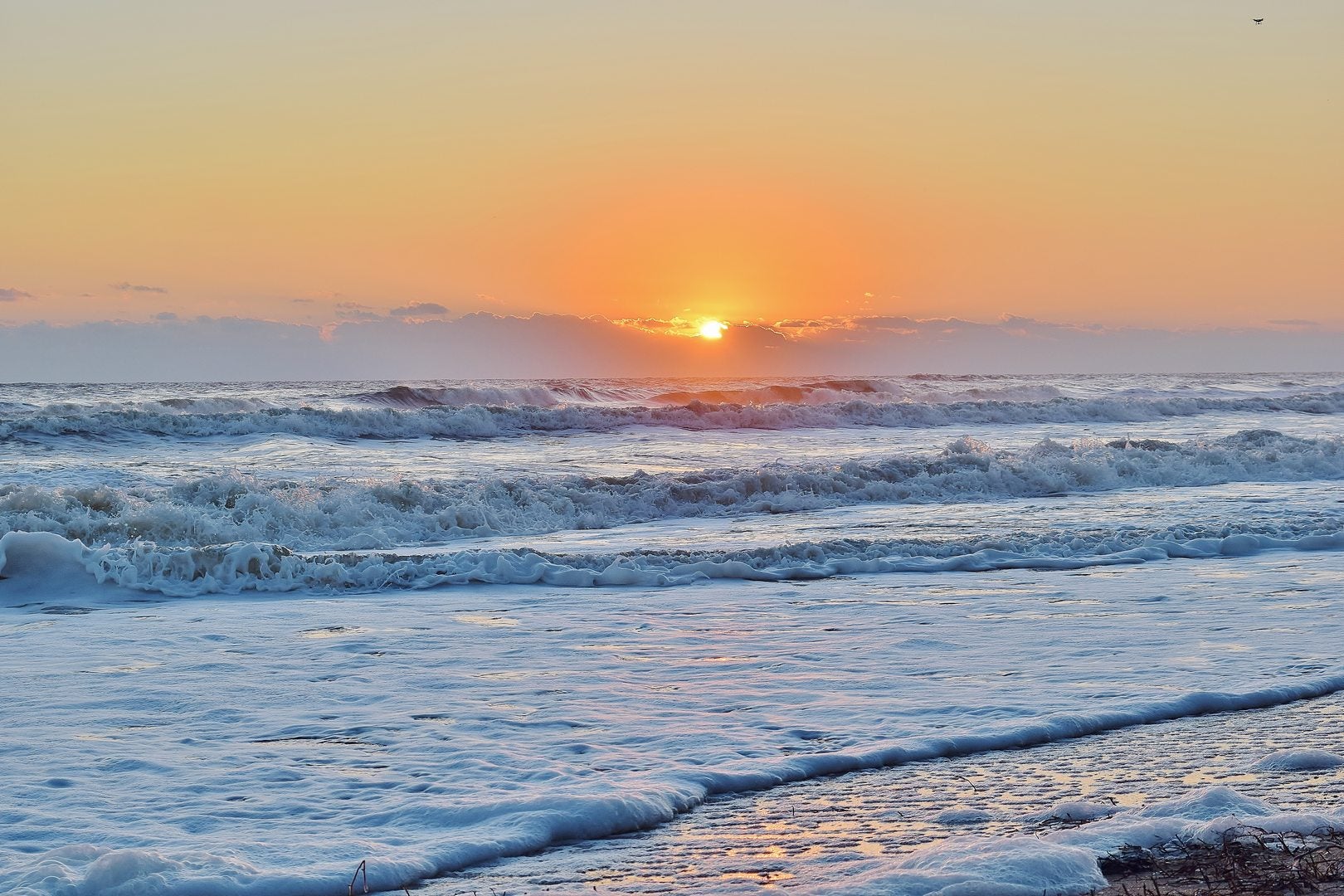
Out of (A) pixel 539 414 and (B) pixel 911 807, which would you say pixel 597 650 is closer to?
(B) pixel 911 807

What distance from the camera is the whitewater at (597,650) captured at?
12.8 feet

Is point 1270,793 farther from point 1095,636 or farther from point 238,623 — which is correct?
point 238,623

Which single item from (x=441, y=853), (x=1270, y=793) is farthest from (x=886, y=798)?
(x=441, y=853)

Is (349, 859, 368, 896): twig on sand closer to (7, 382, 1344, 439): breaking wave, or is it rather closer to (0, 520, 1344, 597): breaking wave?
(0, 520, 1344, 597): breaking wave

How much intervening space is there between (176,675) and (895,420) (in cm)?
2866

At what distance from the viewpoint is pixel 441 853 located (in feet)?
12.2

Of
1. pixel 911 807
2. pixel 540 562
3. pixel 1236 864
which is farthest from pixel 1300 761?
pixel 540 562

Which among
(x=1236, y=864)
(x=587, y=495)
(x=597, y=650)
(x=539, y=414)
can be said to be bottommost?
(x=597, y=650)

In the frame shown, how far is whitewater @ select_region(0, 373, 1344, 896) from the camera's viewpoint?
154 inches

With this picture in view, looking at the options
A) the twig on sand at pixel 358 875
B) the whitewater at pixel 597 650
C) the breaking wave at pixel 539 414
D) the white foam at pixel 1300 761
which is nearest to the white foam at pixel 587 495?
the whitewater at pixel 597 650

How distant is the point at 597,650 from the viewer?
22.8 ft

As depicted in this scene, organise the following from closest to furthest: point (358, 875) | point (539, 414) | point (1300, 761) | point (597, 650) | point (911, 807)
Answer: point (358, 875) < point (911, 807) < point (1300, 761) < point (597, 650) < point (539, 414)

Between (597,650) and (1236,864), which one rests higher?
(1236,864)

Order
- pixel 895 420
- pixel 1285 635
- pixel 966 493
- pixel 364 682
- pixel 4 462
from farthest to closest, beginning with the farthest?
pixel 895 420 → pixel 4 462 → pixel 966 493 → pixel 1285 635 → pixel 364 682
